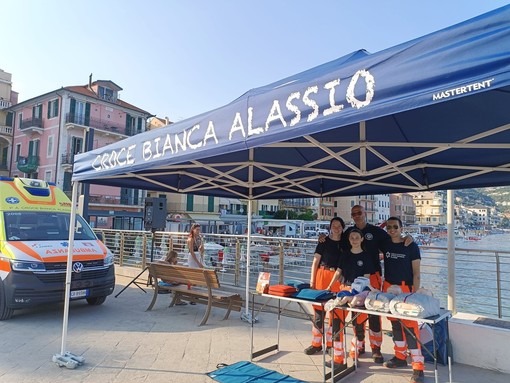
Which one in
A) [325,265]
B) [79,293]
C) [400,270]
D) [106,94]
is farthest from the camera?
[106,94]

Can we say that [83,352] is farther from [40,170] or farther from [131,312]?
[40,170]

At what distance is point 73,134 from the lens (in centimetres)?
3316

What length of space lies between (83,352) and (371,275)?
140 inches

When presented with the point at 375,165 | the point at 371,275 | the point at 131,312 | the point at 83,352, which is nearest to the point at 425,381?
the point at 371,275

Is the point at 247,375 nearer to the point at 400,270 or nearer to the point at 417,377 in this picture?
the point at 417,377

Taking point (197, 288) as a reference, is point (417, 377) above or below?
below

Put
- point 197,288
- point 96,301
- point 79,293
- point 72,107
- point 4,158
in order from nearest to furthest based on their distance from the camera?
point 79,293 → point 197,288 → point 96,301 → point 72,107 → point 4,158

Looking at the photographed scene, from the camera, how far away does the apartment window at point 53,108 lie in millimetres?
33412

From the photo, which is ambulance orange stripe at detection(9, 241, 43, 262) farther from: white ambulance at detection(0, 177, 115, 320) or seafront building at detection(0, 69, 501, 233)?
seafront building at detection(0, 69, 501, 233)

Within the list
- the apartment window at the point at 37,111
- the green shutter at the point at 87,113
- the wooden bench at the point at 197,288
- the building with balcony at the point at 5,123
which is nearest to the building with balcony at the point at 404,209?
the green shutter at the point at 87,113

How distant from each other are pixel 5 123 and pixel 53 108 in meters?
8.50

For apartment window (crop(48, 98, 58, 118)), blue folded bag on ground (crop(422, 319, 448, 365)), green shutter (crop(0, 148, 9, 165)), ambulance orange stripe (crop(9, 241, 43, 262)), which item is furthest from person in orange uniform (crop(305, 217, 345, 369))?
green shutter (crop(0, 148, 9, 165))

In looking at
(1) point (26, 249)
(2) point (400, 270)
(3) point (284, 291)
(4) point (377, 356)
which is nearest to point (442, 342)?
(4) point (377, 356)

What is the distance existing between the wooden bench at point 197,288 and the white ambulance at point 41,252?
993 mm
